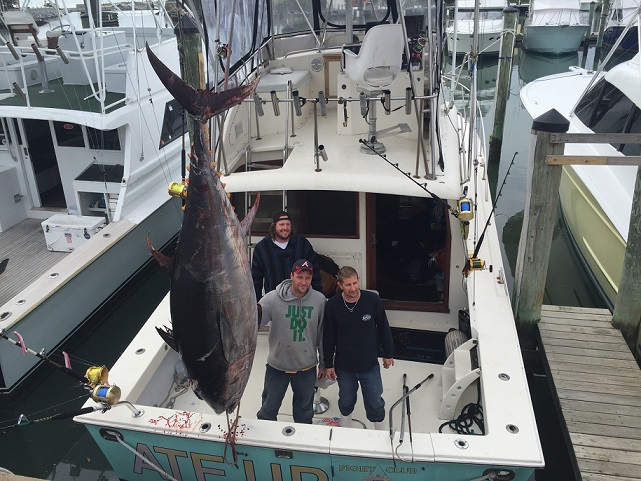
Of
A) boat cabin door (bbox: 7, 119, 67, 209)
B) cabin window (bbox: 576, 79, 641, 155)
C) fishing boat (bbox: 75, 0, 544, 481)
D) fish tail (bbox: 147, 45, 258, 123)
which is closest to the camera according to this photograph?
fish tail (bbox: 147, 45, 258, 123)

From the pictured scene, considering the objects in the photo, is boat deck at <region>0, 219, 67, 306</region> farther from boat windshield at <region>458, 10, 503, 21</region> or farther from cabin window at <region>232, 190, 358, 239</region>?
boat windshield at <region>458, 10, 503, 21</region>

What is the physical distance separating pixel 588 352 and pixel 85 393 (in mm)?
4791

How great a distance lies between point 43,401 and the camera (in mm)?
5590

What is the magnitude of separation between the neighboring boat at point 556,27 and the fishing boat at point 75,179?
63.2 ft

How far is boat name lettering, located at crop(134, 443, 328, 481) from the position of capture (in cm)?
308

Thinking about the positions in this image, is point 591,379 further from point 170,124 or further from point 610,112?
point 170,124

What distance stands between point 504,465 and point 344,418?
122cm

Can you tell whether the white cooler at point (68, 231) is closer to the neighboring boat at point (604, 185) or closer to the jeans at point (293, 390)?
the jeans at point (293, 390)

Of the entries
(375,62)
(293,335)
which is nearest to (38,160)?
(375,62)

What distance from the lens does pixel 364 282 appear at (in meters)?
4.72

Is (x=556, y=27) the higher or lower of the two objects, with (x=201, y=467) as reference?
higher

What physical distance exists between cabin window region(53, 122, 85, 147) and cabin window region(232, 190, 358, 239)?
4385 mm

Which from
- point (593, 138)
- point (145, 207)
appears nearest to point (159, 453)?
point (593, 138)

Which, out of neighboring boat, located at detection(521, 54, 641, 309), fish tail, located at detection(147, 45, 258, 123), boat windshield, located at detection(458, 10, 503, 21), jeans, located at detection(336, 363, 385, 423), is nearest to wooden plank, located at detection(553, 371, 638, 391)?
jeans, located at detection(336, 363, 385, 423)
